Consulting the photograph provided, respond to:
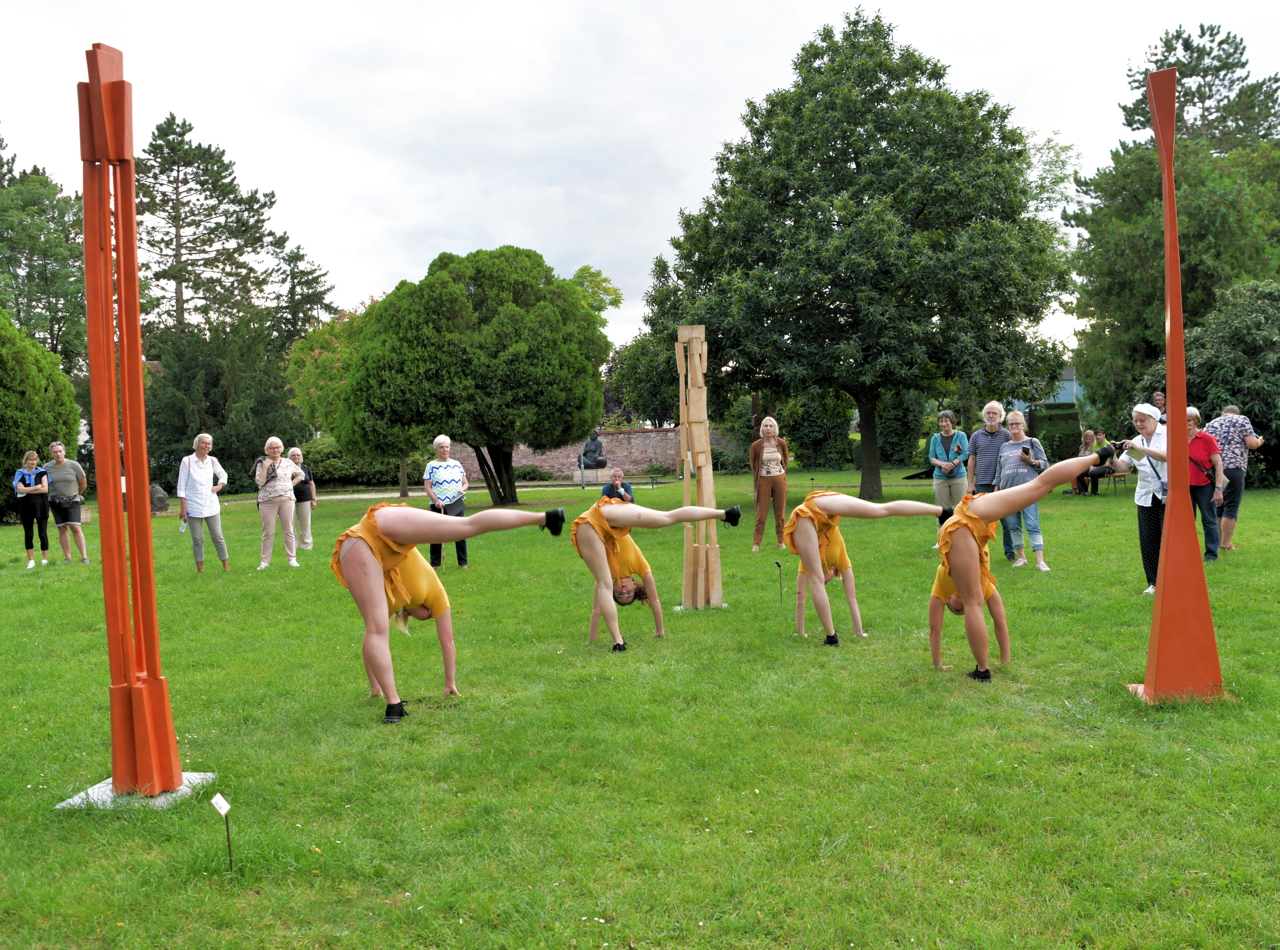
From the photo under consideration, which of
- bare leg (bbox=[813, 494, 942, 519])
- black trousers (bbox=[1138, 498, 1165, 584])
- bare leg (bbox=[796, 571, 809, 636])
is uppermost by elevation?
bare leg (bbox=[813, 494, 942, 519])

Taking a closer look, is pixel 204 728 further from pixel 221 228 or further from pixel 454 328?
pixel 221 228

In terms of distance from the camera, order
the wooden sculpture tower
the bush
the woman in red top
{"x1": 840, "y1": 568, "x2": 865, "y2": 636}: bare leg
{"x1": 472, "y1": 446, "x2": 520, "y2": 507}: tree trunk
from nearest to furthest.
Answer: {"x1": 840, "y1": 568, "x2": 865, "y2": 636}: bare leg < the wooden sculpture tower < the woman in red top < {"x1": 472, "y1": 446, "x2": 520, "y2": 507}: tree trunk < the bush

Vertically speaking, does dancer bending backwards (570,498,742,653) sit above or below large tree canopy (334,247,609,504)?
below

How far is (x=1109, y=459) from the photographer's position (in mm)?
5527

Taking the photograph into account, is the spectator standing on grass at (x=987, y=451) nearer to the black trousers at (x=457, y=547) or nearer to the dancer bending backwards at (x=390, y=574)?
the black trousers at (x=457, y=547)

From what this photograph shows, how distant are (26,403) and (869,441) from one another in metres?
21.7

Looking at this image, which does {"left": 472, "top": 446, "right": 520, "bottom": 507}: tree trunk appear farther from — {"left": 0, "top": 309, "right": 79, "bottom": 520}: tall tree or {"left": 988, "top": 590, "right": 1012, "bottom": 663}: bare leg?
{"left": 988, "top": 590, "right": 1012, "bottom": 663}: bare leg

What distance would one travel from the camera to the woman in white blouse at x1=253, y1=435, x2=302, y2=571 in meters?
12.3

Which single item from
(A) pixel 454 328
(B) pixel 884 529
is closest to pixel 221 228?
(A) pixel 454 328

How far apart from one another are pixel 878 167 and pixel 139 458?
1958 cm

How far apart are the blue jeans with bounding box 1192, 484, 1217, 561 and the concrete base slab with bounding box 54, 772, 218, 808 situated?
10.1 metres

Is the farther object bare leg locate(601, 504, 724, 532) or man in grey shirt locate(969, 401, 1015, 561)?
man in grey shirt locate(969, 401, 1015, 561)

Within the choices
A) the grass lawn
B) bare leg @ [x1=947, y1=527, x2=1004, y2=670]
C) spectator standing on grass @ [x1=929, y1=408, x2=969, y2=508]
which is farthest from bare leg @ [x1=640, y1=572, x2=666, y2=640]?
spectator standing on grass @ [x1=929, y1=408, x2=969, y2=508]

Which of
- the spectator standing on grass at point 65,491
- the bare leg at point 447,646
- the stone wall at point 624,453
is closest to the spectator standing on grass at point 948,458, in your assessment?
the bare leg at point 447,646
